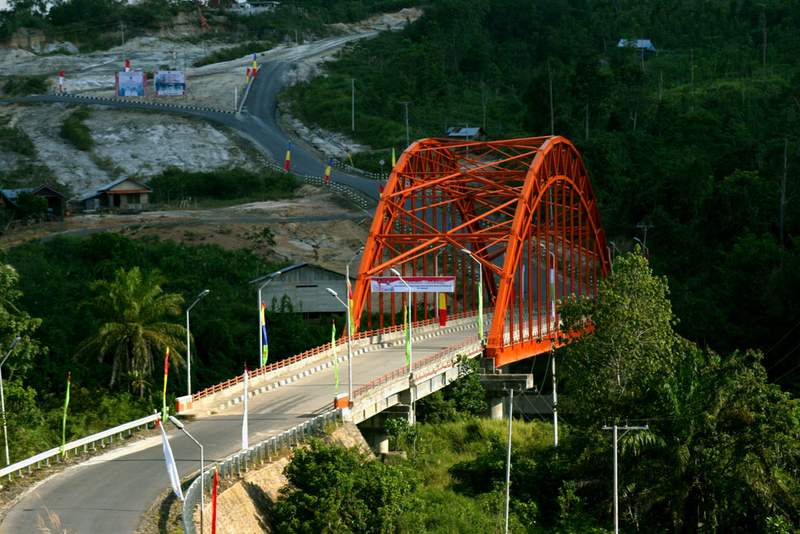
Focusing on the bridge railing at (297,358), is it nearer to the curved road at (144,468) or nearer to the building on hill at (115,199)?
the curved road at (144,468)

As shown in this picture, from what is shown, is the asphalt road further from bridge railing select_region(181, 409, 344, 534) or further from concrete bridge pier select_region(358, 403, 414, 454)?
concrete bridge pier select_region(358, 403, 414, 454)

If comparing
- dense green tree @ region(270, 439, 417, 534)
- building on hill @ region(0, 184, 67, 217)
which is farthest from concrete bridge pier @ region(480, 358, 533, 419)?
building on hill @ region(0, 184, 67, 217)

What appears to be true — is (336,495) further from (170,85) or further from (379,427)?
(170,85)

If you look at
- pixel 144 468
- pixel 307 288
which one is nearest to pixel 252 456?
pixel 144 468

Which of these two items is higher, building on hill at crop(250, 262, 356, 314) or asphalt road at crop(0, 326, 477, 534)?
asphalt road at crop(0, 326, 477, 534)

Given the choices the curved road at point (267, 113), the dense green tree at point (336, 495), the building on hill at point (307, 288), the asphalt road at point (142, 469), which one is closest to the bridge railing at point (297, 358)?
the asphalt road at point (142, 469)
